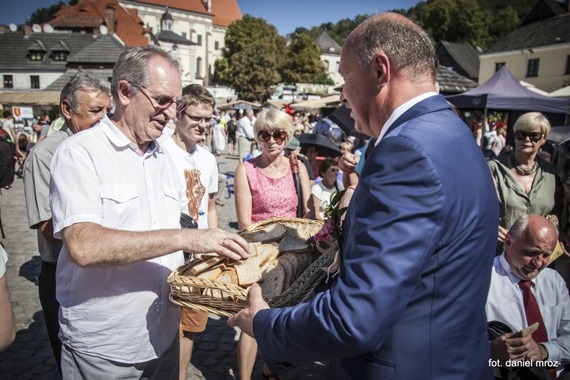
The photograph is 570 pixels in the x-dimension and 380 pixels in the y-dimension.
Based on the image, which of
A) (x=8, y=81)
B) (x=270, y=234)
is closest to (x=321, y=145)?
(x=270, y=234)

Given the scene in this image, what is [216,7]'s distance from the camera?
9744 cm

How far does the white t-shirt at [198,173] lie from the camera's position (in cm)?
353

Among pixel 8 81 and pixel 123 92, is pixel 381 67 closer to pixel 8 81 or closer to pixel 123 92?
pixel 123 92

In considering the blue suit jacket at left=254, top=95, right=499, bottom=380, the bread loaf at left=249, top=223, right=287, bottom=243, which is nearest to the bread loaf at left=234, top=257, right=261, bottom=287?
the bread loaf at left=249, top=223, right=287, bottom=243

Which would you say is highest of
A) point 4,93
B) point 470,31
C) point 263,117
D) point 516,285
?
point 470,31

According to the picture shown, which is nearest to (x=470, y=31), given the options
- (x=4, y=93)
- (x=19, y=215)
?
(x=4, y=93)

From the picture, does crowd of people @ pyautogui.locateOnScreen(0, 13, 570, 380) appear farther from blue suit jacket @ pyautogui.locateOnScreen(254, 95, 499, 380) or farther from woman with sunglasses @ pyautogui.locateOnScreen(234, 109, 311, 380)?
woman with sunglasses @ pyautogui.locateOnScreen(234, 109, 311, 380)

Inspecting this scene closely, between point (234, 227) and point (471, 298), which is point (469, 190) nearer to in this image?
point (471, 298)

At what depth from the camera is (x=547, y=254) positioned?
9.09ft

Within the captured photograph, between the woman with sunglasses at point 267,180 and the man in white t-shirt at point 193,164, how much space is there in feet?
1.08

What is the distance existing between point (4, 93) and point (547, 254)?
186 ft

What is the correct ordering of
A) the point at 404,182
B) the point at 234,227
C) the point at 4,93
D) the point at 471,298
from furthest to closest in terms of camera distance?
1. the point at 4,93
2. the point at 234,227
3. the point at 471,298
4. the point at 404,182

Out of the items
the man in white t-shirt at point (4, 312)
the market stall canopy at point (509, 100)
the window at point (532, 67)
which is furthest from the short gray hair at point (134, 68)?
the window at point (532, 67)

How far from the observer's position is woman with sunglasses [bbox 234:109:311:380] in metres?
3.86
